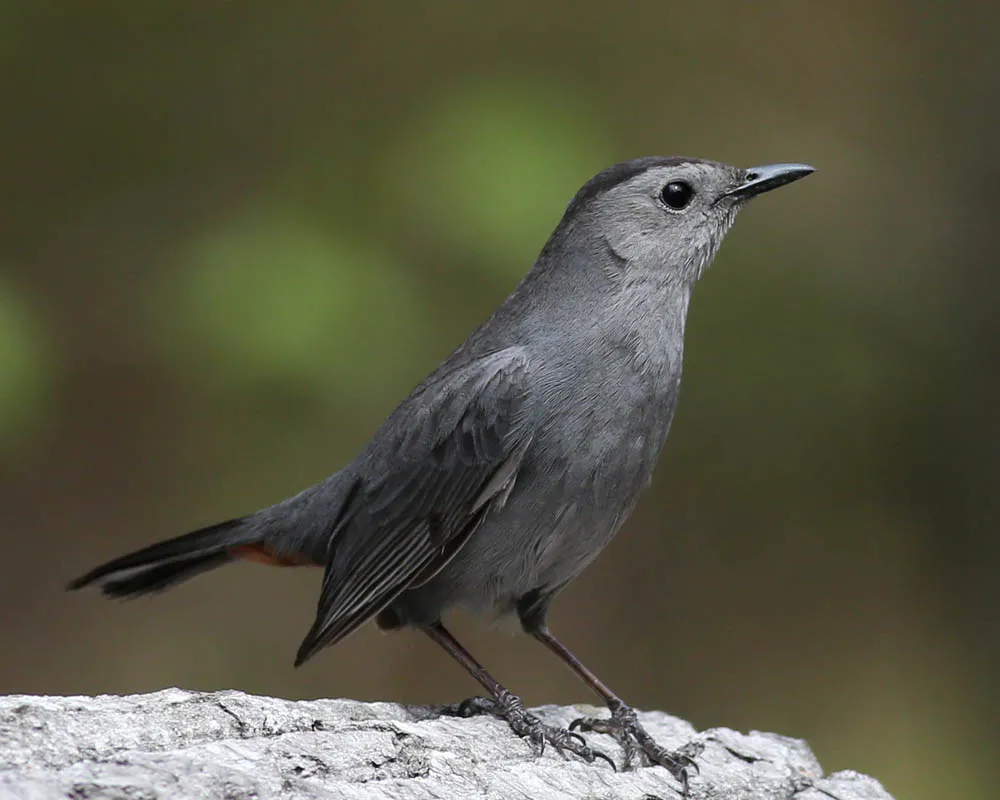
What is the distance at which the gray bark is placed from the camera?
2402 millimetres

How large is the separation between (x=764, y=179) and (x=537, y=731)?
5.57 feet

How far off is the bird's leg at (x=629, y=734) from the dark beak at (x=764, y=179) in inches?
54.6

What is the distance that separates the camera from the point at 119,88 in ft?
16.1

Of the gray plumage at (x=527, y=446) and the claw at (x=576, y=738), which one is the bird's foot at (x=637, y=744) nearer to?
the claw at (x=576, y=738)

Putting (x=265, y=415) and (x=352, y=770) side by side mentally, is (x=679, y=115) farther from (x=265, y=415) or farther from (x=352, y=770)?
(x=352, y=770)

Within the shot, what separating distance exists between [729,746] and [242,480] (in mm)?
2202

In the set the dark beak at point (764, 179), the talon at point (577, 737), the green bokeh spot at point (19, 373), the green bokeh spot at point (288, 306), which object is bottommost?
the talon at point (577, 737)

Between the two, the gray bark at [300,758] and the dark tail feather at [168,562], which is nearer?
the gray bark at [300,758]

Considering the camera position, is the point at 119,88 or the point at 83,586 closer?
the point at 83,586

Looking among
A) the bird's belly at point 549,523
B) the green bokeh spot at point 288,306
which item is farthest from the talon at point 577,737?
the green bokeh spot at point 288,306

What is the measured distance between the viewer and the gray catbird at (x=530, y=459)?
3291 mm

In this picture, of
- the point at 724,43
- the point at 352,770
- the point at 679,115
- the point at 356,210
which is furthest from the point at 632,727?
the point at 724,43

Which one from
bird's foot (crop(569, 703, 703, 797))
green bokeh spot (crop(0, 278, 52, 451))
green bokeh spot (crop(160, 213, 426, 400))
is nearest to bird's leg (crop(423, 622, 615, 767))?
bird's foot (crop(569, 703, 703, 797))

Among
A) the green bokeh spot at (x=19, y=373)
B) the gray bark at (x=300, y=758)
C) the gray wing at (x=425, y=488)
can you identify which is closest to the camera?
the gray bark at (x=300, y=758)
